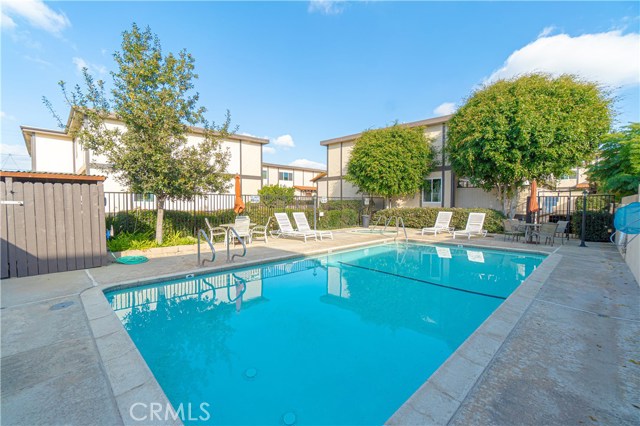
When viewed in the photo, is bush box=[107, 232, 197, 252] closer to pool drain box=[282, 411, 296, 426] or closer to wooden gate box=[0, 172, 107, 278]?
wooden gate box=[0, 172, 107, 278]

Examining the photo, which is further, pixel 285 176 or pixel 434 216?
pixel 285 176

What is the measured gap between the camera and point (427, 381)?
2398 millimetres

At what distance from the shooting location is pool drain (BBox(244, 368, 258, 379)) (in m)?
2.99

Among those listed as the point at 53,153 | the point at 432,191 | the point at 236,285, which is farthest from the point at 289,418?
the point at 53,153

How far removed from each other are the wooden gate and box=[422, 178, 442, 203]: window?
1662 centimetres

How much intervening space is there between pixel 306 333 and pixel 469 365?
2.16 metres

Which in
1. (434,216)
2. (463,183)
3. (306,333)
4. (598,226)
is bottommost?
(306,333)

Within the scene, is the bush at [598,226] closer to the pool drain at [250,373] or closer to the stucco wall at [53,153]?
the pool drain at [250,373]

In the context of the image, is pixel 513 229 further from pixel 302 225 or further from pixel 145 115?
pixel 145 115

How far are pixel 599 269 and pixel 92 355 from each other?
9313 millimetres

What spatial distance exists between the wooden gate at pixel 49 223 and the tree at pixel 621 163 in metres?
14.9

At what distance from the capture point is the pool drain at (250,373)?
2.99 meters

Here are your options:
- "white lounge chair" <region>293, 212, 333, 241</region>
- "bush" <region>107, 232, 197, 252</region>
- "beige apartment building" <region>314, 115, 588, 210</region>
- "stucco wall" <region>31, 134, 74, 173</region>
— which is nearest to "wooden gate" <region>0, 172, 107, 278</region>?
"bush" <region>107, 232, 197, 252</region>

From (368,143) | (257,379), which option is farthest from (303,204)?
(257,379)
